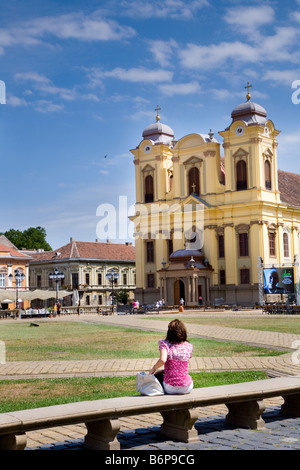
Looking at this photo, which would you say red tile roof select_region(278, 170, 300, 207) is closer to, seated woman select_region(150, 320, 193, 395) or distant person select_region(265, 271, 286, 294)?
distant person select_region(265, 271, 286, 294)

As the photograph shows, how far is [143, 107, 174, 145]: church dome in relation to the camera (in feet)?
212

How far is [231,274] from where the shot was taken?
191 feet

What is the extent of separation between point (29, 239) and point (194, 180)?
53026 mm

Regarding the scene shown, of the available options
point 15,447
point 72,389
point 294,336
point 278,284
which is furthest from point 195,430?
point 278,284

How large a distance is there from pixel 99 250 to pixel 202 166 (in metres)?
30.2

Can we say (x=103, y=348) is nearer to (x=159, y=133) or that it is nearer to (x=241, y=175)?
(x=241, y=175)

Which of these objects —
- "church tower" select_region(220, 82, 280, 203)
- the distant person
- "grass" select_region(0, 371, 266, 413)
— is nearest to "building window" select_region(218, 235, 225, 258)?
"church tower" select_region(220, 82, 280, 203)

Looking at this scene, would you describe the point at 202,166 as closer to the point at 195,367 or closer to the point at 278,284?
the point at 278,284

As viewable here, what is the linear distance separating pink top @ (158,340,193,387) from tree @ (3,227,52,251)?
330 feet

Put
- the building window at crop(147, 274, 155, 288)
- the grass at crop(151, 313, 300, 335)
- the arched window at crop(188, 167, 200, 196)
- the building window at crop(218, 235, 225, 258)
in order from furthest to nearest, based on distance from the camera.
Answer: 1. the building window at crop(147, 274, 155, 288)
2. the arched window at crop(188, 167, 200, 196)
3. the building window at crop(218, 235, 225, 258)
4. the grass at crop(151, 313, 300, 335)

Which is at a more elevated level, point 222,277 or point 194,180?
point 194,180

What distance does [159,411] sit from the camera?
7211 millimetres

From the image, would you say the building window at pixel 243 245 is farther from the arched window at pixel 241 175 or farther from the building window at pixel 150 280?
the building window at pixel 150 280

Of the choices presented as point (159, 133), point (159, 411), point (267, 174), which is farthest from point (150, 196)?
point (159, 411)
